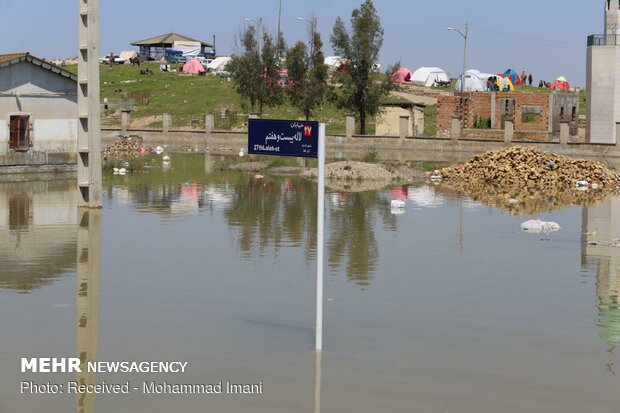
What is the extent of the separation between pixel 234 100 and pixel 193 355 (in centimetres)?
6986

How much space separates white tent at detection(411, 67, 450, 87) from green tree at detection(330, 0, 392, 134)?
40.2 m

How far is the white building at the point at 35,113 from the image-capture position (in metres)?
35.8

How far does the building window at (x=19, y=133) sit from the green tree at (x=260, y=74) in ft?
110

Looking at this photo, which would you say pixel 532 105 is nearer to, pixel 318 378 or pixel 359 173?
pixel 359 173

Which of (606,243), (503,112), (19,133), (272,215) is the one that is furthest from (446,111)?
(606,243)

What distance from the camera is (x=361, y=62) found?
6259 cm

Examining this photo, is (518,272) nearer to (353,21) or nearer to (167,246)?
(167,246)

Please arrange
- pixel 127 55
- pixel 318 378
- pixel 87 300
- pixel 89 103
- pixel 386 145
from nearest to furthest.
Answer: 1. pixel 318 378
2. pixel 87 300
3. pixel 89 103
4. pixel 386 145
5. pixel 127 55

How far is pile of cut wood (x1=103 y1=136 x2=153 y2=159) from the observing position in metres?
52.0

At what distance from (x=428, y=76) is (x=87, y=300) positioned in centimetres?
9222

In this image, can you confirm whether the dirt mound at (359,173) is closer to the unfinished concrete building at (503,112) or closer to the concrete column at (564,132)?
the concrete column at (564,132)

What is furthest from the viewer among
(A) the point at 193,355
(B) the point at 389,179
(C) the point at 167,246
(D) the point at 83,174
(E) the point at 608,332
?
(B) the point at 389,179

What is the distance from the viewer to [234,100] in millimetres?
80688

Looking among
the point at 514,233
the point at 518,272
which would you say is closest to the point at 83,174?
the point at 514,233
